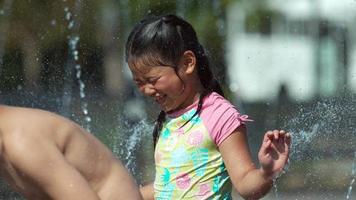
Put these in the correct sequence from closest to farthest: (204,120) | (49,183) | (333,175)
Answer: (49,183), (204,120), (333,175)

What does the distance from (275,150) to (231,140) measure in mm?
243

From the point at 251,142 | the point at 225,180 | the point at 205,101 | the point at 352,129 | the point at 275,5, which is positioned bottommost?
the point at 275,5

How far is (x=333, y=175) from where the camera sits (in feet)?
26.0

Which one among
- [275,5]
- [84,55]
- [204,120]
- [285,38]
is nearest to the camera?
[204,120]

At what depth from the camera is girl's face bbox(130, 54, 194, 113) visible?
4.08 m

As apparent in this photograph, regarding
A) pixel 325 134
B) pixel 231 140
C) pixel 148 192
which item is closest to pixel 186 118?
pixel 231 140

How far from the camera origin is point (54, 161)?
3.62m

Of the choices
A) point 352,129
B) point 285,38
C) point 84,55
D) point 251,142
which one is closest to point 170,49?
point 352,129

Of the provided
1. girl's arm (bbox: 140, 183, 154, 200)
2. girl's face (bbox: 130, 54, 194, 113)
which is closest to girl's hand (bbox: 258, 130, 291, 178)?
girl's face (bbox: 130, 54, 194, 113)

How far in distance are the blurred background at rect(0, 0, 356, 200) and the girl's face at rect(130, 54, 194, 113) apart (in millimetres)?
1861

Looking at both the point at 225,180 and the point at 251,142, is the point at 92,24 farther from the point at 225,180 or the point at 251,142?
the point at 225,180

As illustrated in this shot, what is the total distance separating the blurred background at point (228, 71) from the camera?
7.16 meters

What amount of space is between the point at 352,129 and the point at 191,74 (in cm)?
290

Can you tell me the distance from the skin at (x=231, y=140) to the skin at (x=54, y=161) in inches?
13.0
